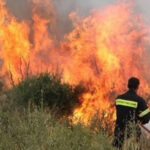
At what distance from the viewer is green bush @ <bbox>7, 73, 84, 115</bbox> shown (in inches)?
432

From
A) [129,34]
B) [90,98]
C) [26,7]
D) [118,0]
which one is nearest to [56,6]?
[26,7]

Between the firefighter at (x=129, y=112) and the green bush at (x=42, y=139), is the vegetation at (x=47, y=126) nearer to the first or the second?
the green bush at (x=42, y=139)

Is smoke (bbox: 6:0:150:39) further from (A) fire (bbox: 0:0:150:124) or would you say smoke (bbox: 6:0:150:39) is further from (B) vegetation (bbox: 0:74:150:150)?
(B) vegetation (bbox: 0:74:150:150)

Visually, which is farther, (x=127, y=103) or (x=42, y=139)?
(x=127, y=103)

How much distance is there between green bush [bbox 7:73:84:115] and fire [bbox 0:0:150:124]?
1.54 ft

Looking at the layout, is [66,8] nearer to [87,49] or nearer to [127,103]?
[87,49]

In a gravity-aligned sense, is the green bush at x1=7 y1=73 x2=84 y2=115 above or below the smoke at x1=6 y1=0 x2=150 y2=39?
below

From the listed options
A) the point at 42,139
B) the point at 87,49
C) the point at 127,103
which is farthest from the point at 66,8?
the point at 42,139

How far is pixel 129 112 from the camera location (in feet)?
24.5

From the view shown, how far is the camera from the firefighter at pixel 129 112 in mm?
7301

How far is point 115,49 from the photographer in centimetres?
1309

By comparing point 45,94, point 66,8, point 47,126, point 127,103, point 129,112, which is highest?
point 66,8

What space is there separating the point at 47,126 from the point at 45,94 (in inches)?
189

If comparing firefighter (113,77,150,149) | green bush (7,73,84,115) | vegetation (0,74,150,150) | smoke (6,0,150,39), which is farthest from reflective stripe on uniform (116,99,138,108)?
smoke (6,0,150,39)
